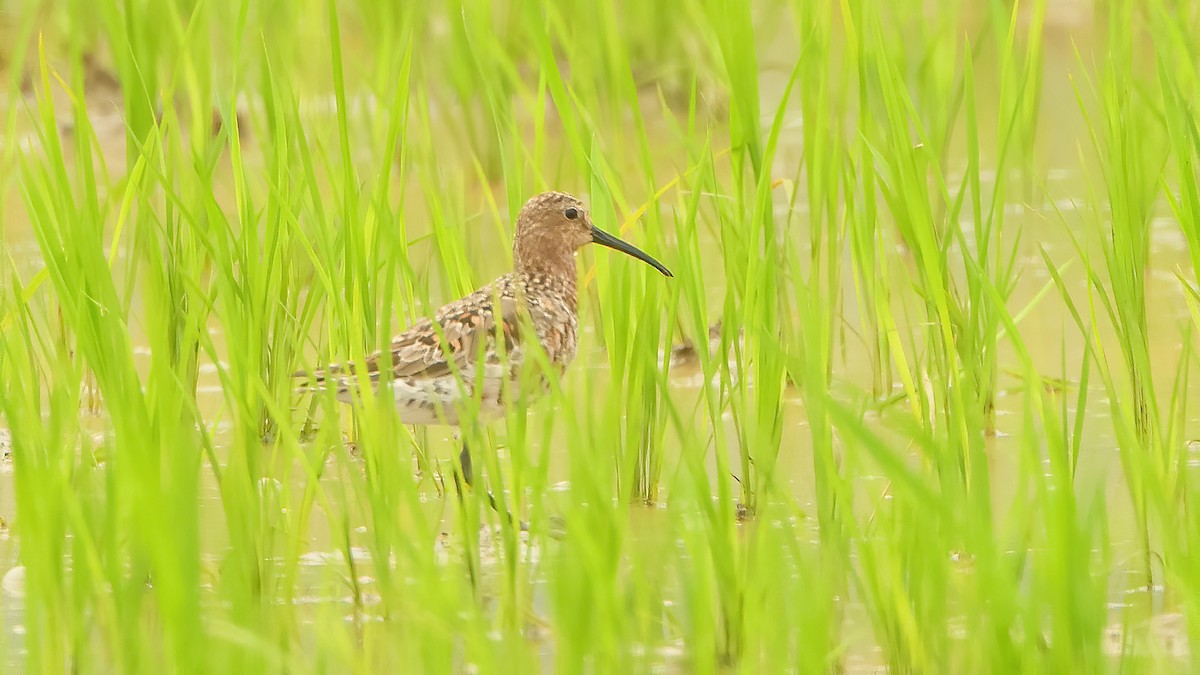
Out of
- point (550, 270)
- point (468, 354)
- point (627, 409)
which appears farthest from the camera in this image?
point (550, 270)

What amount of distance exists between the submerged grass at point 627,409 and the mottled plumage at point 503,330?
0.09 meters

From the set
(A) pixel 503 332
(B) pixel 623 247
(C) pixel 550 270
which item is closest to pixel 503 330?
(A) pixel 503 332

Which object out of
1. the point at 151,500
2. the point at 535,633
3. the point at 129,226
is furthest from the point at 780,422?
the point at 129,226

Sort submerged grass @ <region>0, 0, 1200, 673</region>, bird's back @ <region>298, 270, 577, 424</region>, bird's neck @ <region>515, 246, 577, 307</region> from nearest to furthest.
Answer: submerged grass @ <region>0, 0, 1200, 673</region>, bird's back @ <region>298, 270, 577, 424</region>, bird's neck @ <region>515, 246, 577, 307</region>

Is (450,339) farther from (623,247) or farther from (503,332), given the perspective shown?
(623,247)

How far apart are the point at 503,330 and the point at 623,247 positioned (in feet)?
1.03

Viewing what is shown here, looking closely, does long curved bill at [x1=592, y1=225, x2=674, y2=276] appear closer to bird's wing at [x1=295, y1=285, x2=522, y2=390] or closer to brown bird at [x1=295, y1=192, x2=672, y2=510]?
brown bird at [x1=295, y1=192, x2=672, y2=510]

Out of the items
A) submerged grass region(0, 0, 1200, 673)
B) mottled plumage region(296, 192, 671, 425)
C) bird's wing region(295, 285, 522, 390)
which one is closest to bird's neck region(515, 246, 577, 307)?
mottled plumage region(296, 192, 671, 425)

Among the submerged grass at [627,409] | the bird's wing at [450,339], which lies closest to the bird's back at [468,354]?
the bird's wing at [450,339]

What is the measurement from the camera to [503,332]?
370cm

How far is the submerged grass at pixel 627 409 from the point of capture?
252 cm

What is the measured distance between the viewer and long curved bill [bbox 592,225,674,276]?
369 cm

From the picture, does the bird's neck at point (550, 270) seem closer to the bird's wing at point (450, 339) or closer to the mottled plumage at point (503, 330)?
the mottled plumage at point (503, 330)

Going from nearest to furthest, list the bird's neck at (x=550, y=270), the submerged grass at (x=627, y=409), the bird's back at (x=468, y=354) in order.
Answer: the submerged grass at (x=627, y=409), the bird's back at (x=468, y=354), the bird's neck at (x=550, y=270)
